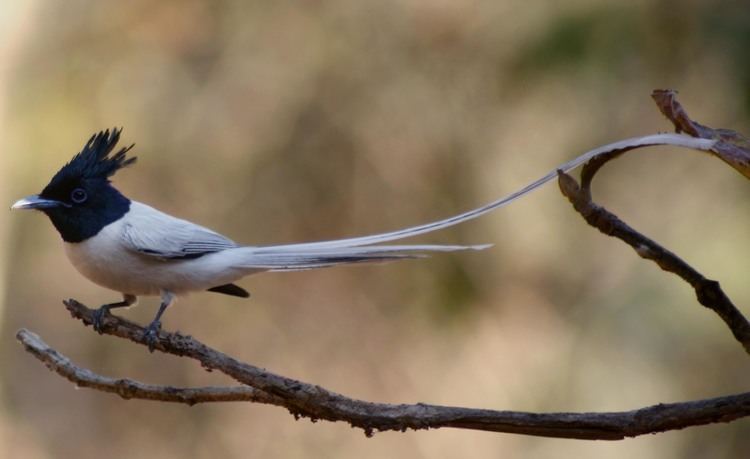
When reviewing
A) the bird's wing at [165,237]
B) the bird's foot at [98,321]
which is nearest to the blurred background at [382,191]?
the bird's wing at [165,237]

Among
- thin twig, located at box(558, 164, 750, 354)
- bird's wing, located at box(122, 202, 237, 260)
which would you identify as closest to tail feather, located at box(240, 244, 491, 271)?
bird's wing, located at box(122, 202, 237, 260)

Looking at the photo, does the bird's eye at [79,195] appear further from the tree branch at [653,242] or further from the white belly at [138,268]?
the tree branch at [653,242]

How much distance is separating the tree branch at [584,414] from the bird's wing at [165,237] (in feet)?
1.80

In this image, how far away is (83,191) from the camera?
2.00m

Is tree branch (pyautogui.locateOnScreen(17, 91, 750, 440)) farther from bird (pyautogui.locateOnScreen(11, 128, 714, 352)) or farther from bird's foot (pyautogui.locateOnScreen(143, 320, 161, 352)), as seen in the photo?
bird (pyautogui.locateOnScreen(11, 128, 714, 352))

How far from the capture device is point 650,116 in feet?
16.7

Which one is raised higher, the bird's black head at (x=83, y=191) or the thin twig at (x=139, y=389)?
the bird's black head at (x=83, y=191)

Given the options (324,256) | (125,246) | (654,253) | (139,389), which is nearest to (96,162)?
(125,246)

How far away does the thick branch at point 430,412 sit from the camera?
49.6 inches

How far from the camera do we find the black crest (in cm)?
198

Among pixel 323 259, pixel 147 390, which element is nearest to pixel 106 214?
pixel 323 259

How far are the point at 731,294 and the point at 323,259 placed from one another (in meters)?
2.92

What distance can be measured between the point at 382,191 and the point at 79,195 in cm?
353

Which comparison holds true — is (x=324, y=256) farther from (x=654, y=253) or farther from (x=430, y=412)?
(x=654, y=253)
